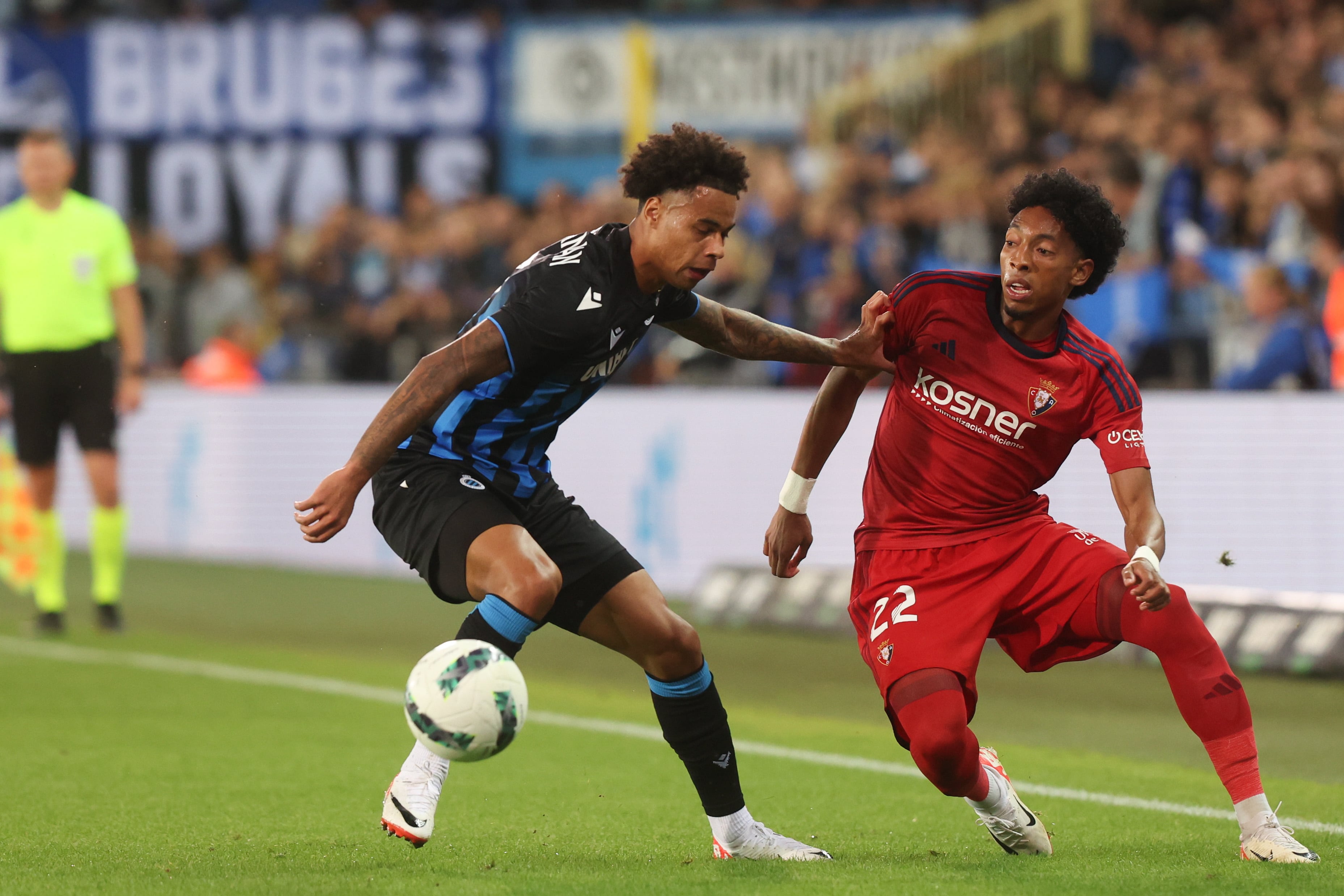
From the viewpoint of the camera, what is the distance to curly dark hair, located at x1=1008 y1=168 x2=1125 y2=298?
4.95 meters

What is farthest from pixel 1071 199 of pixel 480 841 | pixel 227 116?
pixel 227 116

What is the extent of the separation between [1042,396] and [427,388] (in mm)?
1721

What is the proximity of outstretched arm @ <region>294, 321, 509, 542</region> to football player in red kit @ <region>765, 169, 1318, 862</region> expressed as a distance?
1169mm

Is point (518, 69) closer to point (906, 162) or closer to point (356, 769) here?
point (906, 162)

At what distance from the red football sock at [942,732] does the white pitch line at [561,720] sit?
1129 mm

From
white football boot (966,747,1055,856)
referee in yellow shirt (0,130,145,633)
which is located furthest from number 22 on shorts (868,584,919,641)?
referee in yellow shirt (0,130,145,633)

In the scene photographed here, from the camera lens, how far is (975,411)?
201 inches

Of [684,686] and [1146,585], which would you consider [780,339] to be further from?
[1146,585]

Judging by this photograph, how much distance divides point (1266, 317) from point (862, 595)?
6.37m

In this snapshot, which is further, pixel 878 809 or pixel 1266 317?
pixel 1266 317

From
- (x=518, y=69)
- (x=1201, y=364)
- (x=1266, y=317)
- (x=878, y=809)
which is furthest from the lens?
(x=518, y=69)

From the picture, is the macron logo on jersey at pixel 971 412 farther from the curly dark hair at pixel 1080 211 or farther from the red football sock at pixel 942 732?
the red football sock at pixel 942 732

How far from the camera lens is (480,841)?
17.0ft

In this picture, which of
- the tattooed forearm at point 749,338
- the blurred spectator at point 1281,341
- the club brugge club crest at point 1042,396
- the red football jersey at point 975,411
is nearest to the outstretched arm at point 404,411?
the tattooed forearm at point 749,338
